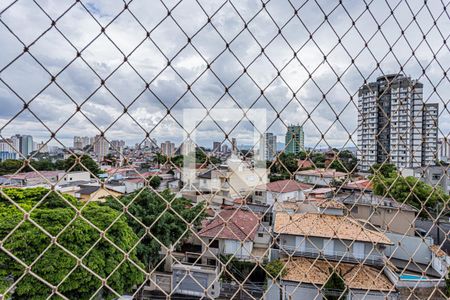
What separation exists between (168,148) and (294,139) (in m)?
0.34

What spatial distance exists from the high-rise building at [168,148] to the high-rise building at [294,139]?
286 millimetres

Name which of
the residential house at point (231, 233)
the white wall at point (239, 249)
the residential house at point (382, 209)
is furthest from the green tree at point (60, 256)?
the residential house at point (382, 209)

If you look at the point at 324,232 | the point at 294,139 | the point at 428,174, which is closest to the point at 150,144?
the point at 294,139

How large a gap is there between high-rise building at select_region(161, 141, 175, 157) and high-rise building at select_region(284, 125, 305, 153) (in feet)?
0.94

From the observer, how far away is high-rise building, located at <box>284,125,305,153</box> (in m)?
0.79

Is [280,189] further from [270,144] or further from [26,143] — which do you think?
[26,143]

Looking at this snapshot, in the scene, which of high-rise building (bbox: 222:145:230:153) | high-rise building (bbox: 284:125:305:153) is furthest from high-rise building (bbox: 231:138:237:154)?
high-rise building (bbox: 284:125:305:153)

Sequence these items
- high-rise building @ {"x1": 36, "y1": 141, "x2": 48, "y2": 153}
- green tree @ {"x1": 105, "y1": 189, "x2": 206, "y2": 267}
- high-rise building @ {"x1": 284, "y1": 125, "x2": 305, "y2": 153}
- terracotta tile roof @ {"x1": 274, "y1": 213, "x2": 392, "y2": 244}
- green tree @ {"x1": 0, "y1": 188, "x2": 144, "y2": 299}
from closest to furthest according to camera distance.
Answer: high-rise building @ {"x1": 36, "y1": 141, "x2": 48, "y2": 153}
high-rise building @ {"x1": 284, "y1": 125, "x2": 305, "y2": 153}
terracotta tile roof @ {"x1": 274, "y1": 213, "x2": 392, "y2": 244}
green tree @ {"x1": 0, "y1": 188, "x2": 144, "y2": 299}
green tree @ {"x1": 105, "y1": 189, "x2": 206, "y2": 267}

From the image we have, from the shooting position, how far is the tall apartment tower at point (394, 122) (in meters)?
0.89

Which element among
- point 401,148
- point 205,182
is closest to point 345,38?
point 401,148

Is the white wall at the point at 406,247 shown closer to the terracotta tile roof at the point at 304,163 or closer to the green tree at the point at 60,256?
the terracotta tile roof at the point at 304,163

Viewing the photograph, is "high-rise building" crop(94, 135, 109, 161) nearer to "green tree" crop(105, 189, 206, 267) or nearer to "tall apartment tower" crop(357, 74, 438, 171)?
"tall apartment tower" crop(357, 74, 438, 171)

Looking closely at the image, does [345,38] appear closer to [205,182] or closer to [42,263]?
[205,182]

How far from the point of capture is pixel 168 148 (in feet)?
2.36
